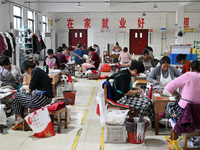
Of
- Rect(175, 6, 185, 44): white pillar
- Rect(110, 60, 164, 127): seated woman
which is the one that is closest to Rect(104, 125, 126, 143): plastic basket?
Rect(110, 60, 164, 127): seated woman

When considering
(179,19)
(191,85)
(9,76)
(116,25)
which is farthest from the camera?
(116,25)

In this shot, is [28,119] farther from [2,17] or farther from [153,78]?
[2,17]

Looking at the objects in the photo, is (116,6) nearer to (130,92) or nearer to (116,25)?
(116,25)

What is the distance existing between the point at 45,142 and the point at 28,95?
0.96m

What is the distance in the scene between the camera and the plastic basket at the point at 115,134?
411 cm

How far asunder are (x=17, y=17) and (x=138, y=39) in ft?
40.5

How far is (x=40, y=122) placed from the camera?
14.3 ft

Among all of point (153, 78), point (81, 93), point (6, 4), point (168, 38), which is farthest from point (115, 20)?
point (153, 78)

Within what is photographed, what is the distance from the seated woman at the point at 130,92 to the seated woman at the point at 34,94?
1.26 m

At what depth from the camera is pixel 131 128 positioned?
4.09 m

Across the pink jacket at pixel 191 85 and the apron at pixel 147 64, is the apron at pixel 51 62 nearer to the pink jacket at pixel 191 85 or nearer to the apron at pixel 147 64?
the apron at pixel 147 64

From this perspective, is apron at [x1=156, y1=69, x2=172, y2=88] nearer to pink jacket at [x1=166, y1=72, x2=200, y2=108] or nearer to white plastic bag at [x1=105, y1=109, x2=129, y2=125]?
white plastic bag at [x1=105, y1=109, x2=129, y2=125]

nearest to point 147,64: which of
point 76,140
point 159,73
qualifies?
point 159,73

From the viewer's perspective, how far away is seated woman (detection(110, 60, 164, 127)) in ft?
14.4
